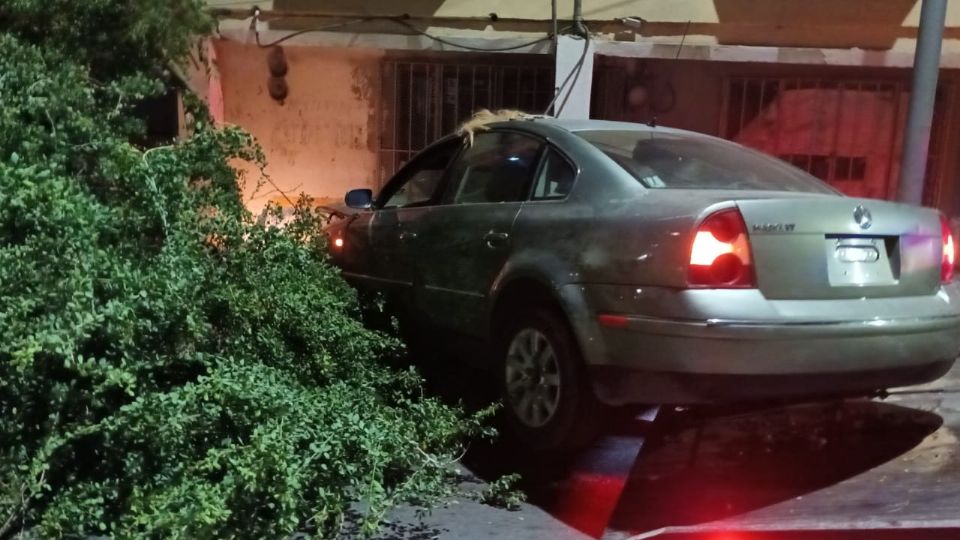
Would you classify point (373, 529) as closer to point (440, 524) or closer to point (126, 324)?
point (440, 524)

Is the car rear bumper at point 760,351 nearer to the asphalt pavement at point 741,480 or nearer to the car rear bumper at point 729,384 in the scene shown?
the car rear bumper at point 729,384

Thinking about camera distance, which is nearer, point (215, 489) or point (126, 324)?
point (215, 489)

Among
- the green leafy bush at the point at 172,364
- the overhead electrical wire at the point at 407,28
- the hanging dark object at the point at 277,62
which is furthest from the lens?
the hanging dark object at the point at 277,62

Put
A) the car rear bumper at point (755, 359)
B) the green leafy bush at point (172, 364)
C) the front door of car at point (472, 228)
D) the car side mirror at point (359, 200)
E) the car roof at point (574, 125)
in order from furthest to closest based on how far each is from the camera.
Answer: the car side mirror at point (359, 200) < the car roof at point (574, 125) < the front door of car at point (472, 228) < the car rear bumper at point (755, 359) < the green leafy bush at point (172, 364)

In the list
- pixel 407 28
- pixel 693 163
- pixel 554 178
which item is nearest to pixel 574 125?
pixel 554 178

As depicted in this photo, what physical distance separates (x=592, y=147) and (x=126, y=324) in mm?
2160

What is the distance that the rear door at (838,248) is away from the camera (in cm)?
322

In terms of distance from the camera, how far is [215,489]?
9.62ft

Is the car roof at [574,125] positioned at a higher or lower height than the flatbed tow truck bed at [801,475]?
higher

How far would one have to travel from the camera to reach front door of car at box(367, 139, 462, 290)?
4.85 m

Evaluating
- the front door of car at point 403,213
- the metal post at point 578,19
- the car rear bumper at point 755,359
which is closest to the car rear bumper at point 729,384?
the car rear bumper at point 755,359

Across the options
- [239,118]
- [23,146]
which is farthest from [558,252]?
[239,118]

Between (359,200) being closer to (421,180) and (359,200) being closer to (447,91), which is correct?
(421,180)

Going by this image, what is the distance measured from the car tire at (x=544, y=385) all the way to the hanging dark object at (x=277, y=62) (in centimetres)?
621
